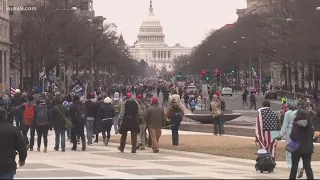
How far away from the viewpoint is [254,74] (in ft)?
405

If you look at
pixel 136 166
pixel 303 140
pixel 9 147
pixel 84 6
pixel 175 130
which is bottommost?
pixel 136 166

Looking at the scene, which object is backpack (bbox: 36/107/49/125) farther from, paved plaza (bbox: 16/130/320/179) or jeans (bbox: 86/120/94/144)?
jeans (bbox: 86/120/94/144)

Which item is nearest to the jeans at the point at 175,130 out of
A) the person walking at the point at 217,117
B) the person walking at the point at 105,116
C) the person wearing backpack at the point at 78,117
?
the person walking at the point at 105,116

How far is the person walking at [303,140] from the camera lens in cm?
1421

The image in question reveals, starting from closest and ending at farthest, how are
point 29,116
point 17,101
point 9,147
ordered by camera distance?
point 9,147
point 29,116
point 17,101

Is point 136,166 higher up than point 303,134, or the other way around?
point 303,134

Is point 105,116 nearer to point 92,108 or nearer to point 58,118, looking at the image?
point 92,108

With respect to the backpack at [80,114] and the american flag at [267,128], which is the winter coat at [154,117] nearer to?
the backpack at [80,114]

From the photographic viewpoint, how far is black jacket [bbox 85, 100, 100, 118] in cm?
2512

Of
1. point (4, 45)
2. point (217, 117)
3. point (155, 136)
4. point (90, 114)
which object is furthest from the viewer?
point (4, 45)

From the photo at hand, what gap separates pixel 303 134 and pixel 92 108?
1183 cm

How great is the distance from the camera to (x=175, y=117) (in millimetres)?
24016

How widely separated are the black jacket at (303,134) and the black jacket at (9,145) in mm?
5321

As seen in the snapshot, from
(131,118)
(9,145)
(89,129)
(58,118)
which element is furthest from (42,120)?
(9,145)
